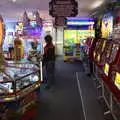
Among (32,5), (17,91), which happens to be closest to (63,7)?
Answer: (17,91)

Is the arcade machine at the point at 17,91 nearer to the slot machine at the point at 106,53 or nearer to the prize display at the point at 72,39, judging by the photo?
the slot machine at the point at 106,53

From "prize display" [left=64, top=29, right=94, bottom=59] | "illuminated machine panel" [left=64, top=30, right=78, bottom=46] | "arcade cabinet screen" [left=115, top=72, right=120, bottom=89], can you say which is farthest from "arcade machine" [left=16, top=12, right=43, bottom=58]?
"arcade cabinet screen" [left=115, top=72, right=120, bottom=89]

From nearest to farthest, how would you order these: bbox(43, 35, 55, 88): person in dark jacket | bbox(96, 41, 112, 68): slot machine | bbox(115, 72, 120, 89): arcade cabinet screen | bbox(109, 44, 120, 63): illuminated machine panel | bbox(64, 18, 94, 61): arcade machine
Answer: bbox(115, 72, 120, 89): arcade cabinet screen → bbox(109, 44, 120, 63): illuminated machine panel → bbox(96, 41, 112, 68): slot machine → bbox(43, 35, 55, 88): person in dark jacket → bbox(64, 18, 94, 61): arcade machine

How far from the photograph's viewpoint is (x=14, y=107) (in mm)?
4008

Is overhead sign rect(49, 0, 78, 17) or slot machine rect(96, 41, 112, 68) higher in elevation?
overhead sign rect(49, 0, 78, 17)

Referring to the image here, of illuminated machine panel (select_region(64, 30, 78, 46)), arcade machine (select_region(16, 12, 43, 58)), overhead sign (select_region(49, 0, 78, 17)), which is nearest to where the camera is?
overhead sign (select_region(49, 0, 78, 17))

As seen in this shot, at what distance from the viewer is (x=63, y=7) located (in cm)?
554

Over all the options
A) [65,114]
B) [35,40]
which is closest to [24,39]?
[35,40]

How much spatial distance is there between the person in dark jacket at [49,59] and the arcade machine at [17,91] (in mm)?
2272

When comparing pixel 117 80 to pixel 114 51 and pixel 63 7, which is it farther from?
pixel 63 7

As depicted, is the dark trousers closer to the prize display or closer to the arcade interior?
the arcade interior

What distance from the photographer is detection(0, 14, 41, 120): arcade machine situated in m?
3.94

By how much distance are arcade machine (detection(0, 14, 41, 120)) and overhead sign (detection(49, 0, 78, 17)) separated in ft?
4.68

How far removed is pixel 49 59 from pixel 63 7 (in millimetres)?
2198
